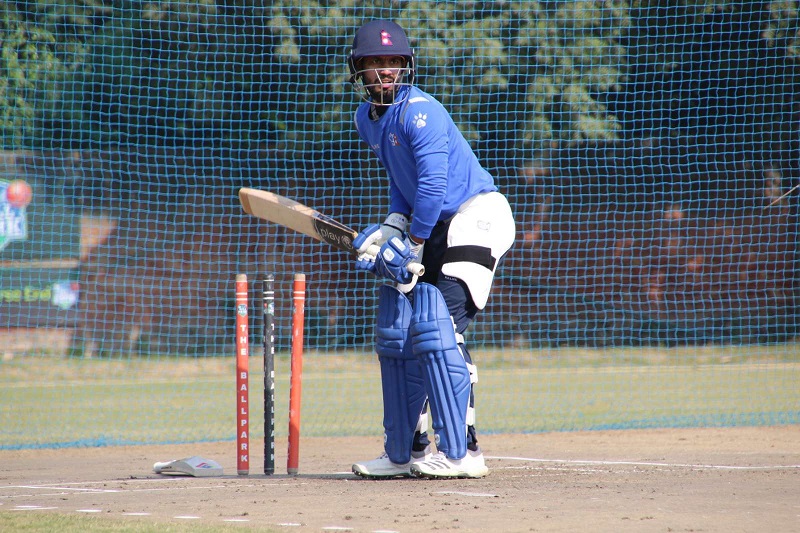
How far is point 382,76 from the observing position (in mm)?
4875

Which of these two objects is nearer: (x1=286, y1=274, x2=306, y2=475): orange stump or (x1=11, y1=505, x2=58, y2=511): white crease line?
(x1=11, y1=505, x2=58, y2=511): white crease line

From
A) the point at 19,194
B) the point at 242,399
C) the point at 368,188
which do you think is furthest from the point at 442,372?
the point at 19,194

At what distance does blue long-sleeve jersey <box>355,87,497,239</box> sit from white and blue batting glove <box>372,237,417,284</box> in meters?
0.12

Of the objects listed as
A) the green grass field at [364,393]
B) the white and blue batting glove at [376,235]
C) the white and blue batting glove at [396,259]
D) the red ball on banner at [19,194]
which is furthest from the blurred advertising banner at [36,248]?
the white and blue batting glove at [396,259]

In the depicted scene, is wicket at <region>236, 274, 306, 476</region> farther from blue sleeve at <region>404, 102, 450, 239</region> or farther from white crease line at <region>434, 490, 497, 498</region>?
white crease line at <region>434, 490, 497, 498</region>

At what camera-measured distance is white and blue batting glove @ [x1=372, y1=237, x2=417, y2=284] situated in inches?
184

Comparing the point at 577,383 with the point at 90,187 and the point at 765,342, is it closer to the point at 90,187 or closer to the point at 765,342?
the point at 765,342

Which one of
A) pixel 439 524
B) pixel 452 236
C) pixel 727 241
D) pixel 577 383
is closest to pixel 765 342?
pixel 727 241

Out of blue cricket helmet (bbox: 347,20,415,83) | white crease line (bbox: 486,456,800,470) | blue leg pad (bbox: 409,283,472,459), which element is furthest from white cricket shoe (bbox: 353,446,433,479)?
blue cricket helmet (bbox: 347,20,415,83)

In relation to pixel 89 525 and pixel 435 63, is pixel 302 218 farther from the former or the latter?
pixel 435 63

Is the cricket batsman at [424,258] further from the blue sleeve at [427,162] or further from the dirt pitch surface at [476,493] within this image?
the dirt pitch surface at [476,493]

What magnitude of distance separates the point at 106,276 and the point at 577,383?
26.1 feet

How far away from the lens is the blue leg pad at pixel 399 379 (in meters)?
4.89

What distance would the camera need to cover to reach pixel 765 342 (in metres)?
15.5
